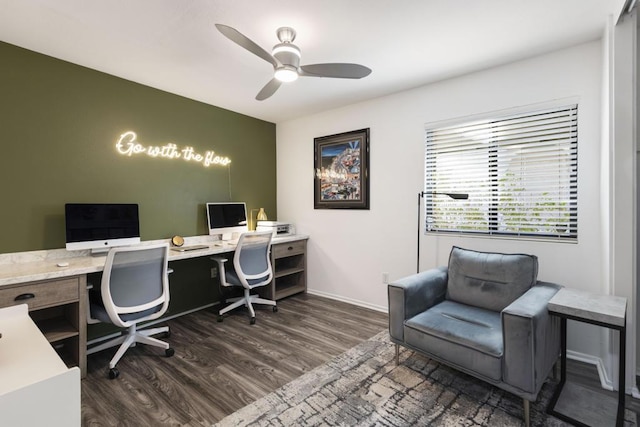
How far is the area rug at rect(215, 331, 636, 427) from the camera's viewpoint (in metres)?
1.83

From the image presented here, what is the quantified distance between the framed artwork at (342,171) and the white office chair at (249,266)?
1066mm

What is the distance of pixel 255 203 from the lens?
445 centimetres

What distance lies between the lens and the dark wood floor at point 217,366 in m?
1.97

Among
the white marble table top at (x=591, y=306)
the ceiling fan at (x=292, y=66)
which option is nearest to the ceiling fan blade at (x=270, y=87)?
the ceiling fan at (x=292, y=66)

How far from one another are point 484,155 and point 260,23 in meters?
2.24

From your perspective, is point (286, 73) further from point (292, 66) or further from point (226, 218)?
point (226, 218)

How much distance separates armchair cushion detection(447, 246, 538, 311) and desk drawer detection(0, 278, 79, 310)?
2941 mm

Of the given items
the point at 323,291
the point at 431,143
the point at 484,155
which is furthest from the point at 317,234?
the point at 484,155

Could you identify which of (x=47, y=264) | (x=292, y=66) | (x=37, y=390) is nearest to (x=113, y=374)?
(x=47, y=264)

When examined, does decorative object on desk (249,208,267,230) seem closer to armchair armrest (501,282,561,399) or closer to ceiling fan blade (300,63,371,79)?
ceiling fan blade (300,63,371,79)

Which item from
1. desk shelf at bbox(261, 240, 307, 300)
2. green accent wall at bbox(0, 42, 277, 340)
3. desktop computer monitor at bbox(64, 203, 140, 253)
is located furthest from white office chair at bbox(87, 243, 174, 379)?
desk shelf at bbox(261, 240, 307, 300)

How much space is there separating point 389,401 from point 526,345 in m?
0.89

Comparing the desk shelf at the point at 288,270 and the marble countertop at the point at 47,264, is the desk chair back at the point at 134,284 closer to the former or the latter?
the marble countertop at the point at 47,264

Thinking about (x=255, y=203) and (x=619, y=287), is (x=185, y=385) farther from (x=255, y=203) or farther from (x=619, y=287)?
(x=619, y=287)
